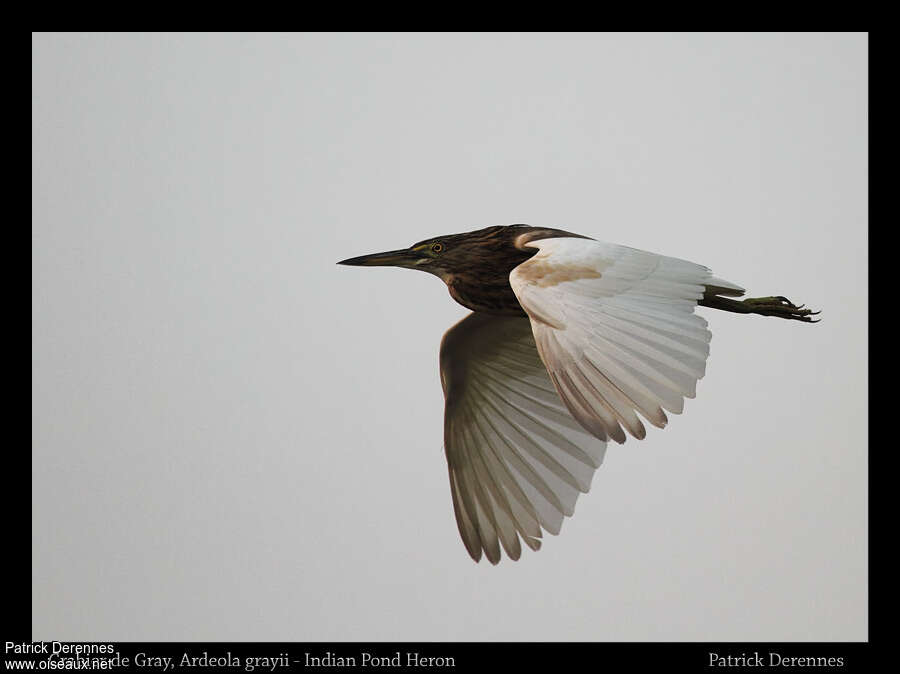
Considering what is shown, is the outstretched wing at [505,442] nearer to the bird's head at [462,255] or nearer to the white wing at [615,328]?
the bird's head at [462,255]

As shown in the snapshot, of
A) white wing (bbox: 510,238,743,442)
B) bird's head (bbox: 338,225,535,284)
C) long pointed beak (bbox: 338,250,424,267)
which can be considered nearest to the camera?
white wing (bbox: 510,238,743,442)

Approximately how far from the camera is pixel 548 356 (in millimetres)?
2965

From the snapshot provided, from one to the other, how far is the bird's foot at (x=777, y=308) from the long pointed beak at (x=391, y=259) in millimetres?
1330

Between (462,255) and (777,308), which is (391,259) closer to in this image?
(462,255)

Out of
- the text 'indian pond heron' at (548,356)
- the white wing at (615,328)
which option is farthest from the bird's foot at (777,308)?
the white wing at (615,328)

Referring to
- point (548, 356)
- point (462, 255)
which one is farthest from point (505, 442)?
point (548, 356)

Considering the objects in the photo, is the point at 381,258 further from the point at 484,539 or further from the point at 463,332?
the point at 484,539

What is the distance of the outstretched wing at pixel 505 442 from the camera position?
3.92 meters

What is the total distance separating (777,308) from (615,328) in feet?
4.07

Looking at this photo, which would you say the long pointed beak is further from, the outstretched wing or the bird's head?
the outstretched wing

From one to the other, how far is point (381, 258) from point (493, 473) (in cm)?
98

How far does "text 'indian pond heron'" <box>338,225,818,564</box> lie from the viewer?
2.88 meters

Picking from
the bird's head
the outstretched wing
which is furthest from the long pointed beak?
the outstretched wing

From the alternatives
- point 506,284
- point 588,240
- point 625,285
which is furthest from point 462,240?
point 625,285
